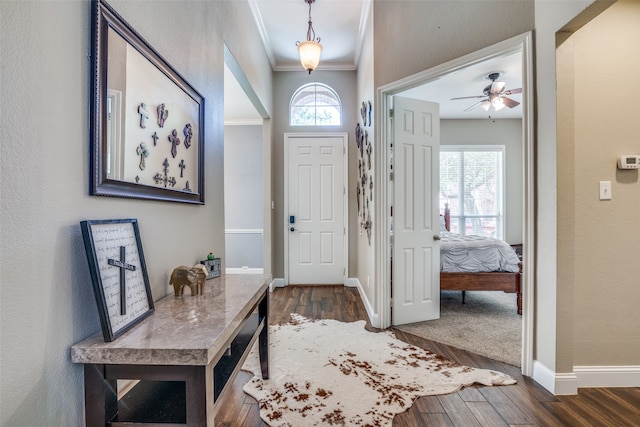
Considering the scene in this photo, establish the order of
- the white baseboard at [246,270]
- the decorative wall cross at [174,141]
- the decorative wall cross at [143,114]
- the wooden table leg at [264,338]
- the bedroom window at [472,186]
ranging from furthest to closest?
1. the bedroom window at [472,186]
2. the white baseboard at [246,270]
3. the wooden table leg at [264,338]
4. the decorative wall cross at [174,141]
5. the decorative wall cross at [143,114]

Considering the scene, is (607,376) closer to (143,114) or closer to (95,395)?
(95,395)

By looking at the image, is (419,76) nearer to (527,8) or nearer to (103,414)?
(527,8)

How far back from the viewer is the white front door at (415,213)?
3.11m

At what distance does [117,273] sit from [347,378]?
1624 millimetres

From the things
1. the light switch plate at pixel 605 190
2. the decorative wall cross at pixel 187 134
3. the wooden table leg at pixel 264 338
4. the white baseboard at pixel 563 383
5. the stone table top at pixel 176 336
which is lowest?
the white baseboard at pixel 563 383

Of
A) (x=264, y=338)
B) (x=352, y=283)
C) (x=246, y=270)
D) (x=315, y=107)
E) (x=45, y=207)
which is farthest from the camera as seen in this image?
(x=246, y=270)

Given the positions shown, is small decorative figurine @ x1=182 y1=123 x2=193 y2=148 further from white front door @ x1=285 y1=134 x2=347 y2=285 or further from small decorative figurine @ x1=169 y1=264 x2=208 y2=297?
white front door @ x1=285 y1=134 x2=347 y2=285

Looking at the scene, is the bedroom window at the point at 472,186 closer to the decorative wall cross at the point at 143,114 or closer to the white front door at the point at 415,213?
the white front door at the point at 415,213

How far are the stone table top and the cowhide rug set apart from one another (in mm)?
811

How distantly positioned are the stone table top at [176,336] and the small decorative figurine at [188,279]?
0.18ft

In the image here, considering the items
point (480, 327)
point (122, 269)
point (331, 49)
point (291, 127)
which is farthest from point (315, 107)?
point (122, 269)

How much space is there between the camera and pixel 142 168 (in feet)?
4.47

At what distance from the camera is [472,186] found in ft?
21.0

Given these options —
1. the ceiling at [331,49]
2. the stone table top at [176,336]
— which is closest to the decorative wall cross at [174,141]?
the stone table top at [176,336]
